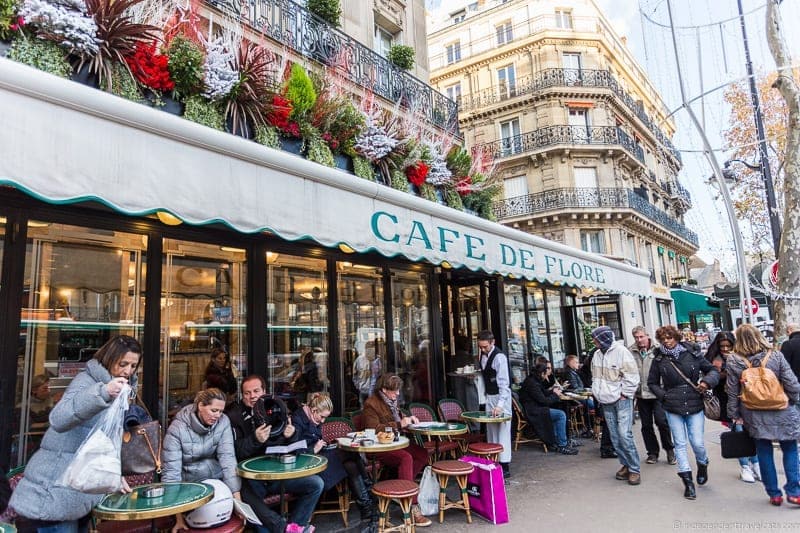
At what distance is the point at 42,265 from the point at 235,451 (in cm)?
224

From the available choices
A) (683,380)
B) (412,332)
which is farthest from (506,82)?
(683,380)

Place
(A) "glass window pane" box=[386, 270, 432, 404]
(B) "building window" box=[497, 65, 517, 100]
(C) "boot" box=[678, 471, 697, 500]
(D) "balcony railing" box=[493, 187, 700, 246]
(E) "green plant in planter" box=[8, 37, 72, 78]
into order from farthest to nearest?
1. (B) "building window" box=[497, 65, 517, 100]
2. (D) "balcony railing" box=[493, 187, 700, 246]
3. (A) "glass window pane" box=[386, 270, 432, 404]
4. (C) "boot" box=[678, 471, 697, 500]
5. (E) "green plant in planter" box=[8, 37, 72, 78]

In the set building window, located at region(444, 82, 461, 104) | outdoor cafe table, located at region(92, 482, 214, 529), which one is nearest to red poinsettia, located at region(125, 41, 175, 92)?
outdoor cafe table, located at region(92, 482, 214, 529)

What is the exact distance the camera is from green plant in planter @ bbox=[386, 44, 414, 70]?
8.88 meters

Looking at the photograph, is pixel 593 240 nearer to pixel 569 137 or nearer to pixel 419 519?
pixel 569 137

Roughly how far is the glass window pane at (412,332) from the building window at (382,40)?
514 cm

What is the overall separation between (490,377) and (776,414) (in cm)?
292

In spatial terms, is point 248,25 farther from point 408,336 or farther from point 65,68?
point 408,336

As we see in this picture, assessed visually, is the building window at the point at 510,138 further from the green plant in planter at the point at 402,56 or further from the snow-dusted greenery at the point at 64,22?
the snow-dusted greenery at the point at 64,22

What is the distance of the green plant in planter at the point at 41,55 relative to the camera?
12.3 feet

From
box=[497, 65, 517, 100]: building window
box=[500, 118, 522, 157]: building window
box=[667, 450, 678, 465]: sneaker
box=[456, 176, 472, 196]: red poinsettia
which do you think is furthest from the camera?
box=[497, 65, 517, 100]: building window

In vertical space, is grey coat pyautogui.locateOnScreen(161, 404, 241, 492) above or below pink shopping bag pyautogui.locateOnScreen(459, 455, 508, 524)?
above

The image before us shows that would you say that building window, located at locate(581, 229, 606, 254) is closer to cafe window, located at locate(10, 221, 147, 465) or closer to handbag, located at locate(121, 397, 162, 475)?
cafe window, located at locate(10, 221, 147, 465)

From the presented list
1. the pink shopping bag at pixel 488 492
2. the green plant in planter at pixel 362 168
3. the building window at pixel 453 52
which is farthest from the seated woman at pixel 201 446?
the building window at pixel 453 52
